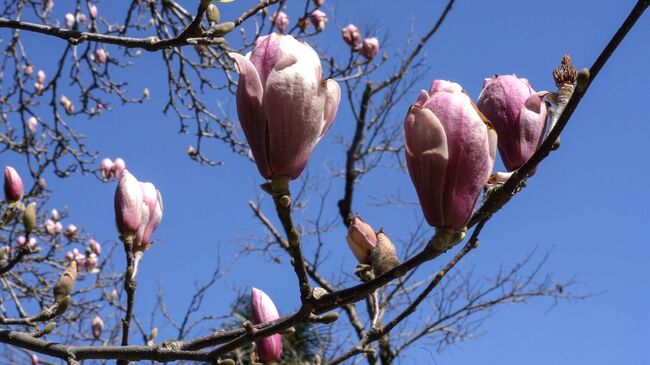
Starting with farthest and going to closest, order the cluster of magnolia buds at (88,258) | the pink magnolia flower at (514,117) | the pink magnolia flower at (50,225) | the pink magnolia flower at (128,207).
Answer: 1. the pink magnolia flower at (50,225)
2. the cluster of magnolia buds at (88,258)
3. the pink magnolia flower at (128,207)
4. the pink magnolia flower at (514,117)

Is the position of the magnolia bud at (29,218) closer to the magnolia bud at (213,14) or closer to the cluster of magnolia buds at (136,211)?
the cluster of magnolia buds at (136,211)

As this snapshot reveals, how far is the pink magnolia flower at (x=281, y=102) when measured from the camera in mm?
695

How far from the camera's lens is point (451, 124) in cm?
69

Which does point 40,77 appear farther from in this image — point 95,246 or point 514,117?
point 514,117

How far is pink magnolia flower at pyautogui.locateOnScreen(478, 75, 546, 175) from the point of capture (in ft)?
2.75

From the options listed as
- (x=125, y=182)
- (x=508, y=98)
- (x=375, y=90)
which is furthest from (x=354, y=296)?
(x=375, y=90)

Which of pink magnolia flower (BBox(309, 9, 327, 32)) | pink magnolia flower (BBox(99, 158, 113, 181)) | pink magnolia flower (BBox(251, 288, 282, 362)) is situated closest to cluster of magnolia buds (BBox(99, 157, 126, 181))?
pink magnolia flower (BBox(99, 158, 113, 181))

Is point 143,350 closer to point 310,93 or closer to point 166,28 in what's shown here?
point 310,93

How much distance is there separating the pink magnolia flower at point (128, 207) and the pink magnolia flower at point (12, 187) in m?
0.69

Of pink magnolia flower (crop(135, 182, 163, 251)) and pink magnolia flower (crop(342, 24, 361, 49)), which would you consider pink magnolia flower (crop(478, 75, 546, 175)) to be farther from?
pink magnolia flower (crop(342, 24, 361, 49))

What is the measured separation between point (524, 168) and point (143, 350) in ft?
1.92

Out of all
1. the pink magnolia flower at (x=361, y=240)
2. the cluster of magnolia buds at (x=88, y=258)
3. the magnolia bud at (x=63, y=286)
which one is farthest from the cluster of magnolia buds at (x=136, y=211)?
the cluster of magnolia buds at (x=88, y=258)

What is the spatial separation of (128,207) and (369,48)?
5028mm

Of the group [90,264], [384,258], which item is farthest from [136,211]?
[90,264]
